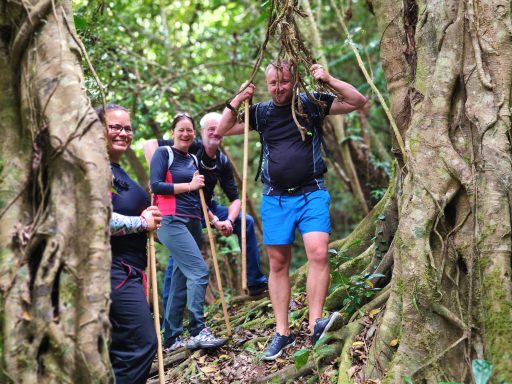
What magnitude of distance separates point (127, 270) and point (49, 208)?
2.84ft

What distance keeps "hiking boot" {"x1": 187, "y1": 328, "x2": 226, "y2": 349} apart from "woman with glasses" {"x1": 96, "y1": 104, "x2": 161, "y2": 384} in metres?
1.68

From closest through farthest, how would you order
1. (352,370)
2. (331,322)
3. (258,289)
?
(352,370) < (331,322) < (258,289)

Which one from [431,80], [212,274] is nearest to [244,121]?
[431,80]

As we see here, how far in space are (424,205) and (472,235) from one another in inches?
14.4

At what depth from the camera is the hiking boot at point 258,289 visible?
7.03m

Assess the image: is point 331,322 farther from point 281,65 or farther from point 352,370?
point 281,65

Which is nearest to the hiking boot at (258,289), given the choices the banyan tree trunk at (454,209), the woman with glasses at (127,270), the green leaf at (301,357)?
the green leaf at (301,357)

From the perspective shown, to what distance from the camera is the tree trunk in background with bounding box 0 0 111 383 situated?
3.08 metres

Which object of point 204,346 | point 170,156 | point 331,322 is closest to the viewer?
point 331,322

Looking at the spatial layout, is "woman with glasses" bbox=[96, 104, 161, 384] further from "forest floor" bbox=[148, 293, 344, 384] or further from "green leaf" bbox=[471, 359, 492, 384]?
"green leaf" bbox=[471, 359, 492, 384]

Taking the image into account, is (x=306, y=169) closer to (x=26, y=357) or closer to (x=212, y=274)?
(x=26, y=357)

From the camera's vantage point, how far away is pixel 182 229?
5.77 m

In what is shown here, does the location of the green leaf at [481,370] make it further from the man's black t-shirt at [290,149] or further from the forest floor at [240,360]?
the man's black t-shirt at [290,149]

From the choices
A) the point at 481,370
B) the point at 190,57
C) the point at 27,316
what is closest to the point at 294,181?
the point at 481,370
